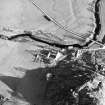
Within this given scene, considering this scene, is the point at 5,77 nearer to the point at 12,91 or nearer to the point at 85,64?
the point at 12,91

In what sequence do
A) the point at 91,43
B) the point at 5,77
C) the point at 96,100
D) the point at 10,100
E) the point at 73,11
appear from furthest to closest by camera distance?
the point at 73,11, the point at 91,43, the point at 5,77, the point at 10,100, the point at 96,100

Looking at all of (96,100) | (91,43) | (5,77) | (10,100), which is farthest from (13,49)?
(96,100)

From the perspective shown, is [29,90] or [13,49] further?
[13,49]

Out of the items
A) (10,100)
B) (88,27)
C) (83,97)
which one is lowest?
(10,100)

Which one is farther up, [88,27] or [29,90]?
[88,27]

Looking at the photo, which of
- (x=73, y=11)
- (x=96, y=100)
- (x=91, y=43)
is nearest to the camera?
(x=96, y=100)

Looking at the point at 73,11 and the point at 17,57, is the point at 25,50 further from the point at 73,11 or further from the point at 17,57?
the point at 73,11
